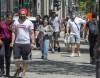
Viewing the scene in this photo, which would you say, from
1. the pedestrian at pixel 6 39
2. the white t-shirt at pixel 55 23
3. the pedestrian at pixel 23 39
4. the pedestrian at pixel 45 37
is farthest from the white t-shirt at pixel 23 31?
the white t-shirt at pixel 55 23

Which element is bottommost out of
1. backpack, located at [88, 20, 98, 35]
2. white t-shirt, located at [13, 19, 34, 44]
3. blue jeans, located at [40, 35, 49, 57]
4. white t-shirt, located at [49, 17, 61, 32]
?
blue jeans, located at [40, 35, 49, 57]

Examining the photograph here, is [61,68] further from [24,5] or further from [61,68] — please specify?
[24,5]

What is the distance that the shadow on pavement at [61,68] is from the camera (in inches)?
626

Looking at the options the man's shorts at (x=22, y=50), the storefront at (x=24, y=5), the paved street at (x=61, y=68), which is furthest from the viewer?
the storefront at (x=24, y=5)

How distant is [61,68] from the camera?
17203mm

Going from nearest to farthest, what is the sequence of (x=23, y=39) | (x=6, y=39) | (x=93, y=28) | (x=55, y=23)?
(x=23, y=39) → (x=6, y=39) → (x=93, y=28) → (x=55, y=23)

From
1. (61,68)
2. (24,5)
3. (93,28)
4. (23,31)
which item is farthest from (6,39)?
(24,5)

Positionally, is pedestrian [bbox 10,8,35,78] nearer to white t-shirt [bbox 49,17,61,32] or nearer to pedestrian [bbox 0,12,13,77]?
pedestrian [bbox 0,12,13,77]

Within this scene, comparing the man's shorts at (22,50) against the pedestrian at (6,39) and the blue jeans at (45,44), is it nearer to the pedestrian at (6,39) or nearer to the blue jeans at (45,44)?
the pedestrian at (6,39)

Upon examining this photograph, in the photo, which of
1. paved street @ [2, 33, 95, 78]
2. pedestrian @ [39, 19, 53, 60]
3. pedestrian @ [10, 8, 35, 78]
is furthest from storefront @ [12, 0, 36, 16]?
pedestrian @ [10, 8, 35, 78]

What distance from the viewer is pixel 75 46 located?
22016 mm

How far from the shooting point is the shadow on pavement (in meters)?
15.9

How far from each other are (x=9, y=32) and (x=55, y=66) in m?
3.78

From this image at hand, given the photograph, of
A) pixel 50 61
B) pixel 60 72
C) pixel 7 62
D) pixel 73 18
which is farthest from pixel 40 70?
pixel 73 18
